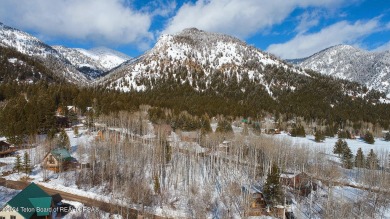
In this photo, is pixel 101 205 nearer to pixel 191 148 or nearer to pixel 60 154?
pixel 60 154

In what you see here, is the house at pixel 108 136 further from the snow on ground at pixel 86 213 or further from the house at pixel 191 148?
the snow on ground at pixel 86 213

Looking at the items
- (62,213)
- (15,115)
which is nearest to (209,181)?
(62,213)

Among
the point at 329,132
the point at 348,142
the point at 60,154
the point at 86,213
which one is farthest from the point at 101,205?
the point at 329,132

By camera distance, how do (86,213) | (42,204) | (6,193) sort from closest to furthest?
(42,204) → (86,213) → (6,193)

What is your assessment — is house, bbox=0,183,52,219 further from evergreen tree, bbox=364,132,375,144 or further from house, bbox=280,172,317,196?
A: evergreen tree, bbox=364,132,375,144

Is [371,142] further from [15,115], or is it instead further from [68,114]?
[15,115]

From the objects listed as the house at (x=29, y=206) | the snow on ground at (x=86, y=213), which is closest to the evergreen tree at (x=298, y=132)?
the snow on ground at (x=86, y=213)

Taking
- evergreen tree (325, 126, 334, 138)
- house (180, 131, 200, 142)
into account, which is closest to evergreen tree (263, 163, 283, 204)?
house (180, 131, 200, 142)
